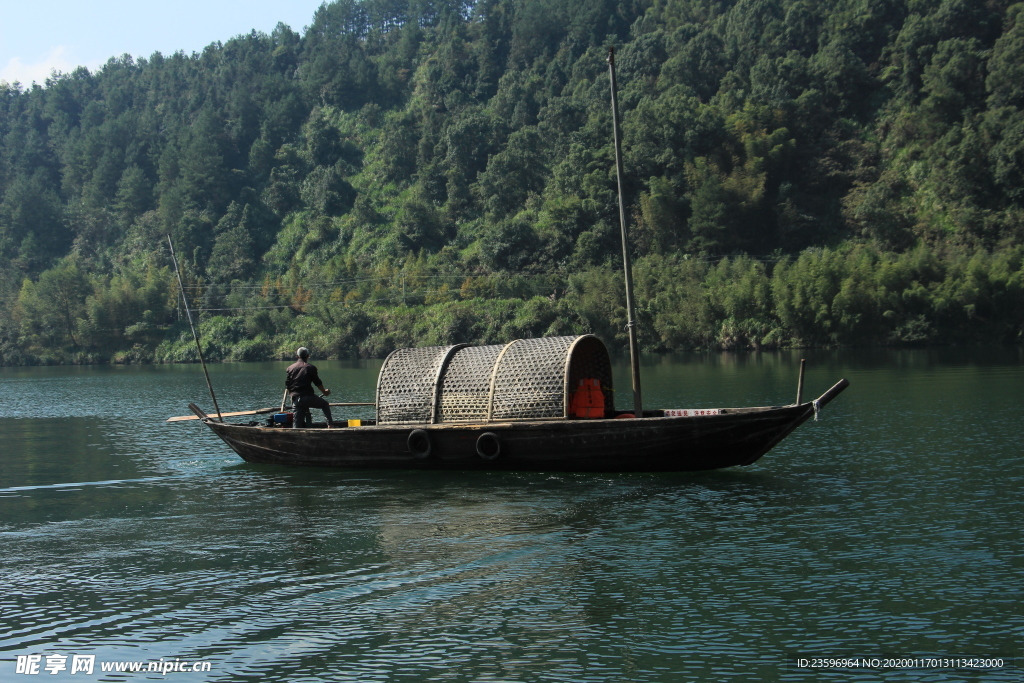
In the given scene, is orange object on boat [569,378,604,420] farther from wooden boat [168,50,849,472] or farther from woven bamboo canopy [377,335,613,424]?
woven bamboo canopy [377,335,613,424]

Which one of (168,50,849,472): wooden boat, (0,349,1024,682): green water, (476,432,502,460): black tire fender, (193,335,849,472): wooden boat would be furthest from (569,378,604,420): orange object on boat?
(476,432,502,460): black tire fender

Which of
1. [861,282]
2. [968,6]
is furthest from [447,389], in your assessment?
[968,6]

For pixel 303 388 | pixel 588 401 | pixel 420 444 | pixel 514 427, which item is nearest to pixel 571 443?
pixel 514 427

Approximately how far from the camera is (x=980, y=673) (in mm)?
8203

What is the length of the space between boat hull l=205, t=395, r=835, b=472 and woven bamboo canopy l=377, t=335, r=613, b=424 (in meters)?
0.49

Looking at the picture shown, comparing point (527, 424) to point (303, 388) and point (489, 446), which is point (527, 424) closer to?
point (489, 446)

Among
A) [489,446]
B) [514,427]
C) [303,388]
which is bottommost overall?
[489,446]

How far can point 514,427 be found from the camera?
16.4m

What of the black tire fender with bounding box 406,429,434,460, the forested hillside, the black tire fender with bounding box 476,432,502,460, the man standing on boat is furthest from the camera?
the forested hillside

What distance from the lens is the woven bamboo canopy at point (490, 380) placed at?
1683 cm

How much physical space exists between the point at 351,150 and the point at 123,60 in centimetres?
7365

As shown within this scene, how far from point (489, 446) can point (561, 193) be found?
67268 mm

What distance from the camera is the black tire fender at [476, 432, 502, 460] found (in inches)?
652

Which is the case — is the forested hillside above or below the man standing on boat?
above
